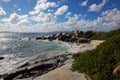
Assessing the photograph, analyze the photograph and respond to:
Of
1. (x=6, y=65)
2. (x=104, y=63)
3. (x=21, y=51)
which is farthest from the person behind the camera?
(x=21, y=51)

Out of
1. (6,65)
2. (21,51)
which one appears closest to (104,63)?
(6,65)

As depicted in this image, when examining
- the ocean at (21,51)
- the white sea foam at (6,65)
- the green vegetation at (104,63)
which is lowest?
the ocean at (21,51)

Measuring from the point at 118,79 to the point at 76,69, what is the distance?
4.87m

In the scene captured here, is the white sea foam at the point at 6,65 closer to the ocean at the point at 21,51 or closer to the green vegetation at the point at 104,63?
the ocean at the point at 21,51

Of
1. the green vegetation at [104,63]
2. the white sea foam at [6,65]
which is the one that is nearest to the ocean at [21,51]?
the white sea foam at [6,65]

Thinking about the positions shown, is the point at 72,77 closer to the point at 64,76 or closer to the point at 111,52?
the point at 64,76

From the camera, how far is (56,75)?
13.2 meters

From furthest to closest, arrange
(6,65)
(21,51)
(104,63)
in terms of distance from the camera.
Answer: (21,51), (6,65), (104,63)

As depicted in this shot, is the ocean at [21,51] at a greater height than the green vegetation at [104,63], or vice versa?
the green vegetation at [104,63]

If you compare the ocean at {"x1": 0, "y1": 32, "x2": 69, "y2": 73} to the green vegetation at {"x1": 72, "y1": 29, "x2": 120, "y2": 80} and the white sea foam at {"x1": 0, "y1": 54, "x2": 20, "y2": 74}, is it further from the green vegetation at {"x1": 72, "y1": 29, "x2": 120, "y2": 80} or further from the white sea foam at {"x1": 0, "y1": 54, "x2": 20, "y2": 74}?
the green vegetation at {"x1": 72, "y1": 29, "x2": 120, "y2": 80}

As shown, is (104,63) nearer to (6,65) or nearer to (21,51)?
(6,65)

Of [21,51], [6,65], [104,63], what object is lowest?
[21,51]

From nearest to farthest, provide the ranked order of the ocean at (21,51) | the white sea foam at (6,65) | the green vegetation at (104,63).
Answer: the green vegetation at (104,63)
the white sea foam at (6,65)
the ocean at (21,51)

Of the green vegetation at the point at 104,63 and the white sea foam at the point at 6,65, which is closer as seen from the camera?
the green vegetation at the point at 104,63
